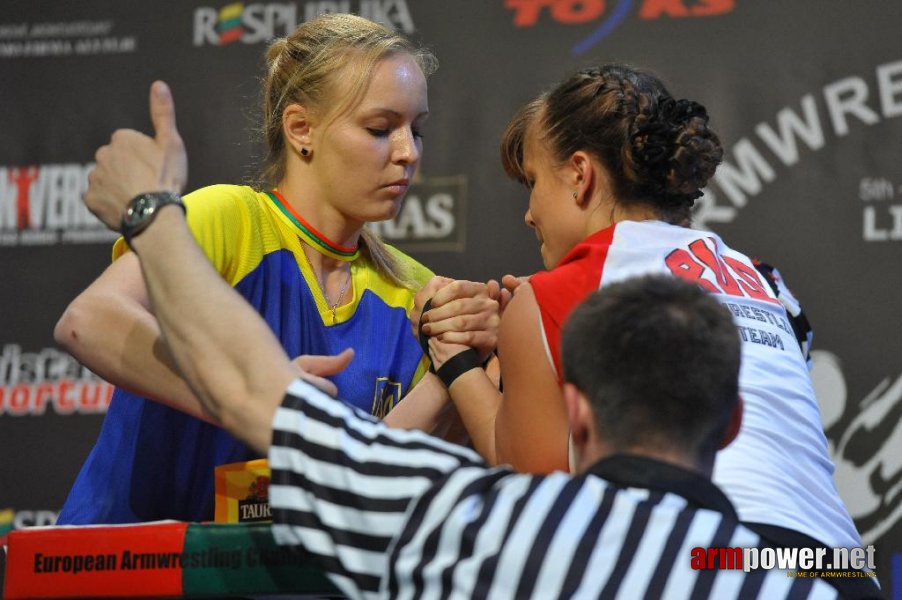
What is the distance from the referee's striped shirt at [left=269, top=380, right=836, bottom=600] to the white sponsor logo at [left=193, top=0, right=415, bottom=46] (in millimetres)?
2405

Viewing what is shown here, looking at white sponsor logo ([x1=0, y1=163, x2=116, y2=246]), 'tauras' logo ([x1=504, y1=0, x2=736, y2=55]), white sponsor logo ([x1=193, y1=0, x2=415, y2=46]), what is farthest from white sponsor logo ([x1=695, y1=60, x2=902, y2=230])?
white sponsor logo ([x1=0, y1=163, x2=116, y2=246])

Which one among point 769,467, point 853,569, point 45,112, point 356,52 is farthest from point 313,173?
point 45,112

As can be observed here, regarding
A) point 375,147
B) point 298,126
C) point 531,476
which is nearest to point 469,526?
point 531,476

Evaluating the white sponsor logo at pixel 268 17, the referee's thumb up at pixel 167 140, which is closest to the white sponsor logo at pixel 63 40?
the white sponsor logo at pixel 268 17

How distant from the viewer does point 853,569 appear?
4.27ft

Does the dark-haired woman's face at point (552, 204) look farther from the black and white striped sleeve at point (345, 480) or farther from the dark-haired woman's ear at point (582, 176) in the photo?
the black and white striped sleeve at point (345, 480)

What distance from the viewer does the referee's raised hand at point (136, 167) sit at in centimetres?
116

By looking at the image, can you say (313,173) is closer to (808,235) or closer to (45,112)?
(808,235)

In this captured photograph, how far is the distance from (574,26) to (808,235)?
2.90 ft

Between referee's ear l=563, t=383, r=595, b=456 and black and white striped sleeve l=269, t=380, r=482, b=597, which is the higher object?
referee's ear l=563, t=383, r=595, b=456

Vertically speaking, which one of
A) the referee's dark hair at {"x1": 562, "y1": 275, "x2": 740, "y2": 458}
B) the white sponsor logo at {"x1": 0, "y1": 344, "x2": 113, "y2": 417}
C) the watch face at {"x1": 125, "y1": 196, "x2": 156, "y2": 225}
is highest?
the watch face at {"x1": 125, "y1": 196, "x2": 156, "y2": 225}

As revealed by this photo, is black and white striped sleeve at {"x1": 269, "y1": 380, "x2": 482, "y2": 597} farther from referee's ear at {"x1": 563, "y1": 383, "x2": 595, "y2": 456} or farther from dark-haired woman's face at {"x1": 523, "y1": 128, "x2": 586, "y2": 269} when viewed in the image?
dark-haired woman's face at {"x1": 523, "y1": 128, "x2": 586, "y2": 269}

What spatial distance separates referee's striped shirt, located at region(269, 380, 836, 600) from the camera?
2.99ft

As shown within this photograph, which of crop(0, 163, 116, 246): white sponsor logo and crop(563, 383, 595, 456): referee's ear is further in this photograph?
crop(0, 163, 116, 246): white sponsor logo
